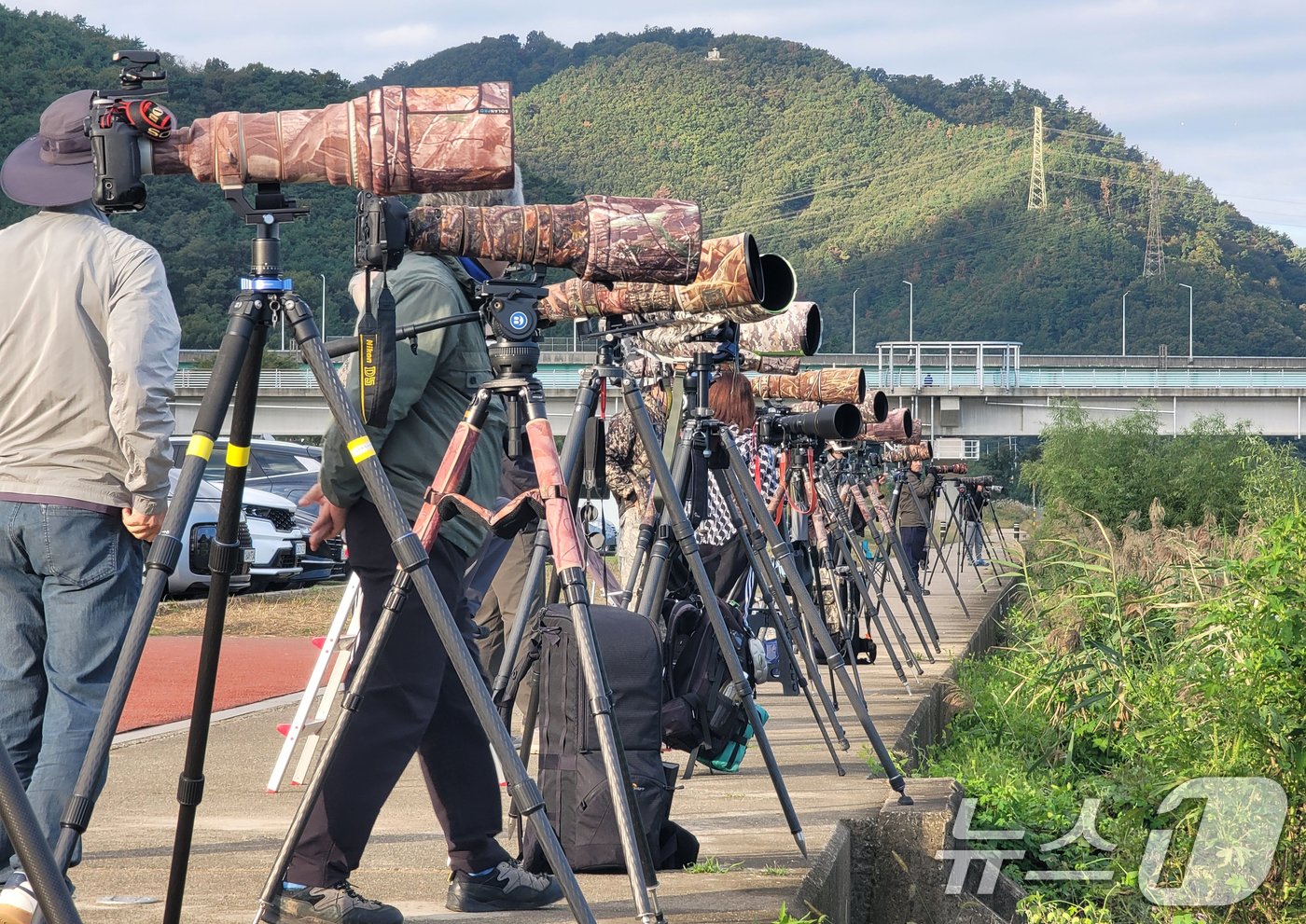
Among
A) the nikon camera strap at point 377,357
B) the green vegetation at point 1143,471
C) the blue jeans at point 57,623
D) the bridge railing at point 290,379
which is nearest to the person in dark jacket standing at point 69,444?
the blue jeans at point 57,623

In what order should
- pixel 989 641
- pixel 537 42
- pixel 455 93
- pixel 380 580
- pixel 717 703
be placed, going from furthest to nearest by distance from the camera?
pixel 537 42 → pixel 989 641 → pixel 717 703 → pixel 380 580 → pixel 455 93

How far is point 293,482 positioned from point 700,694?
12.4m

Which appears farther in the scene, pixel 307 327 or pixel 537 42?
pixel 537 42

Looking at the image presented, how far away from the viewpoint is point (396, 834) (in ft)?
15.2

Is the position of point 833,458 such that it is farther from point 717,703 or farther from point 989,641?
point 717,703

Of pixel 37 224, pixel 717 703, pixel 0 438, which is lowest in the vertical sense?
pixel 717 703

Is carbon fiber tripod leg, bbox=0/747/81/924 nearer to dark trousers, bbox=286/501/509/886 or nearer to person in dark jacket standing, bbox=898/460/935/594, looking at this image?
dark trousers, bbox=286/501/509/886

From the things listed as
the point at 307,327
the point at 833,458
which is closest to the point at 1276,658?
the point at 307,327

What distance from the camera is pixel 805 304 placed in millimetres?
6105

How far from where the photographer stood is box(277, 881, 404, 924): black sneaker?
332 centimetres

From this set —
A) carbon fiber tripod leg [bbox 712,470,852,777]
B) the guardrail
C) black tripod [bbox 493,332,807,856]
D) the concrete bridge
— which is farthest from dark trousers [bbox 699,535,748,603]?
the guardrail

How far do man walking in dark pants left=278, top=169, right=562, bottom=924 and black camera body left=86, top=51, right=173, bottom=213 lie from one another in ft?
2.09

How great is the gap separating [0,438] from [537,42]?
5069 inches

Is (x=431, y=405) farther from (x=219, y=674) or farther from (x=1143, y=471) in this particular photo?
(x=1143, y=471)
